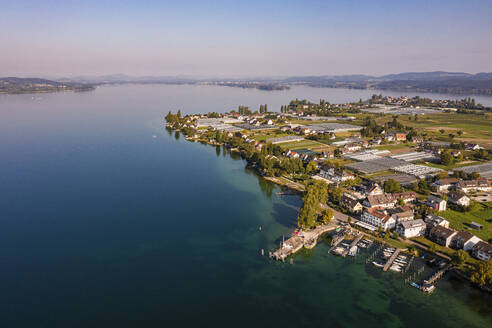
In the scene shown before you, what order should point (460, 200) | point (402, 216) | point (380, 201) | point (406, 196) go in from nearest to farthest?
point (402, 216), point (380, 201), point (460, 200), point (406, 196)

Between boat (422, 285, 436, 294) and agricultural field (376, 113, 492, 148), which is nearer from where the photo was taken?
boat (422, 285, 436, 294)

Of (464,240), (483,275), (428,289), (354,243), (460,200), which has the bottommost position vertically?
(428,289)

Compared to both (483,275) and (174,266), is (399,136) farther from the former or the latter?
(174,266)

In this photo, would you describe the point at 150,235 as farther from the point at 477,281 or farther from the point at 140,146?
the point at 140,146

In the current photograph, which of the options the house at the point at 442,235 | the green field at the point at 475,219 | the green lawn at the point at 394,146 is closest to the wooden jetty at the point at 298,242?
the house at the point at 442,235

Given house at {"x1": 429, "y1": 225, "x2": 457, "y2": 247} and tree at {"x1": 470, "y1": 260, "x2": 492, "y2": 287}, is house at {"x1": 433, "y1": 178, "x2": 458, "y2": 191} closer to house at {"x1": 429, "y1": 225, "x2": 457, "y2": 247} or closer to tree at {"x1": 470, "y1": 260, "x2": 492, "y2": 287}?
house at {"x1": 429, "y1": 225, "x2": 457, "y2": 247}

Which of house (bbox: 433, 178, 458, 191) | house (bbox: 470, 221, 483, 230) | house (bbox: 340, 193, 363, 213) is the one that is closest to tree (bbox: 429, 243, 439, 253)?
house (bbox: 470, 221, 483, 230)

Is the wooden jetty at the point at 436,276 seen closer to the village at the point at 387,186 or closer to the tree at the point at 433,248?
the village at the point at 387,186

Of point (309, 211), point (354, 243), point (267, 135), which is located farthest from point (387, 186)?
point (267, 135)
